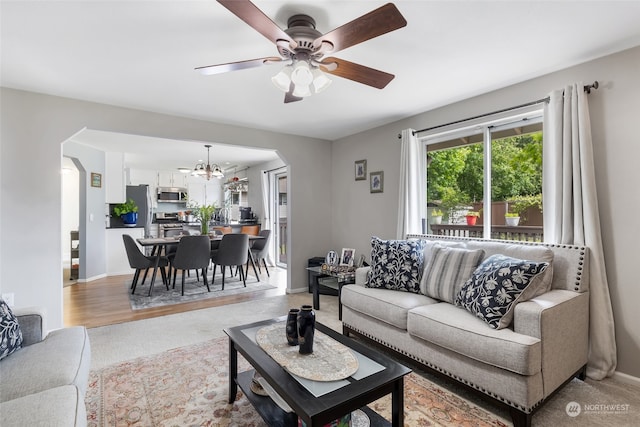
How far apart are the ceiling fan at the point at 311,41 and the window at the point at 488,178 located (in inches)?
64.0

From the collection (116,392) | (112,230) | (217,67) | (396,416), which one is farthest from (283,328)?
(112,230)

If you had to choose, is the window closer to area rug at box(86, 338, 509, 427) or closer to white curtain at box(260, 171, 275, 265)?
area rug at box(86, 338, 509, 427)

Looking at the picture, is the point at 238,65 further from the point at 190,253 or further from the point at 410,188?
the point at 190,253

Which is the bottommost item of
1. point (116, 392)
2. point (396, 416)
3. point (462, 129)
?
point (116, 392)

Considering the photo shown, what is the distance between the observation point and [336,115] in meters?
3.82

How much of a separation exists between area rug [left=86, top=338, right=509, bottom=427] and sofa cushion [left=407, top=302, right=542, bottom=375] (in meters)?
0.33

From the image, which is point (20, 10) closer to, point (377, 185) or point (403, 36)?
point (403, 36)

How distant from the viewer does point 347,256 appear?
445 centimetres

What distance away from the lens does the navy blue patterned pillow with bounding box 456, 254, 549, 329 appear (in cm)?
192

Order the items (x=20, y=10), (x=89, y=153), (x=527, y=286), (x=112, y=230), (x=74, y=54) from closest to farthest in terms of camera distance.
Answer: (x=20, y=10) → (x=527, y=286) → (x=74, y=54) → (x=89, y=153) → (x=112, y=230)

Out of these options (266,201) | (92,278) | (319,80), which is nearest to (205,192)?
(266,201)

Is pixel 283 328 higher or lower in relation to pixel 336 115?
lower

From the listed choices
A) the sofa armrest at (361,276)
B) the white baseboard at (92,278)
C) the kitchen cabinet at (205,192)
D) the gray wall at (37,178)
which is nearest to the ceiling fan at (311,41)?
the sofa armrest at (361,276)

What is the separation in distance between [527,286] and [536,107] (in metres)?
1.64
